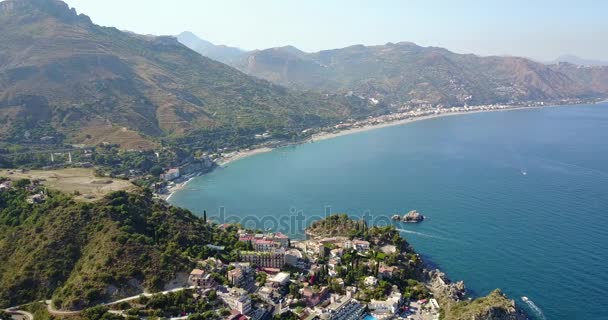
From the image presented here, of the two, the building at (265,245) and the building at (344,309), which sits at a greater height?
the building at (265,245)

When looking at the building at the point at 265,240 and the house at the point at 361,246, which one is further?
the house at the point at 361,246

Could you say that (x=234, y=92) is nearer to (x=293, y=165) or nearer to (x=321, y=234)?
(x=293, y=165)

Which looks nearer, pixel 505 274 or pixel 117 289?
pixel 117 289

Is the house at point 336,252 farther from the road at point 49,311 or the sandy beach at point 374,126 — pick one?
the sandy beach at point 374,126

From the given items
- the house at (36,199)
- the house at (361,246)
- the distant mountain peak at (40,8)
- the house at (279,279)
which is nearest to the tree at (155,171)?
the house at (36,199)

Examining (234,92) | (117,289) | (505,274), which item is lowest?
(505,274)

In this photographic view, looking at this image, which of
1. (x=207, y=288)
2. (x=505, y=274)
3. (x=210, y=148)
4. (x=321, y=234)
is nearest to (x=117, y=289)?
(x=207, y=288)
